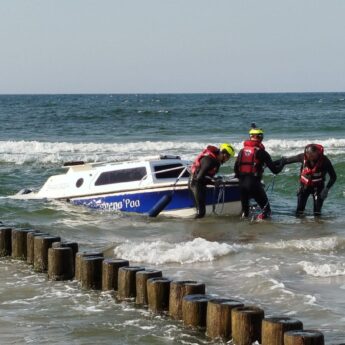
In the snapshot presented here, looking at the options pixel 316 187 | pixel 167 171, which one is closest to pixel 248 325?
pixel 316 187

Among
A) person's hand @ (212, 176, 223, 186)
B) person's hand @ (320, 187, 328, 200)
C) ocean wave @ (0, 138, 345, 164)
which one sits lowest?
ocean wave @ (0, 138, 345, 164)

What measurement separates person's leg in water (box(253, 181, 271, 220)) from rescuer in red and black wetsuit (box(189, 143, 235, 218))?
2.83 ft

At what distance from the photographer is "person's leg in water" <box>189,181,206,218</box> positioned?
1880 centimetres

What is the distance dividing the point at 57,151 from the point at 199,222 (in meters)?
22.4

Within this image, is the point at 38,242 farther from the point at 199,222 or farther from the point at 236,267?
the point at 199,222

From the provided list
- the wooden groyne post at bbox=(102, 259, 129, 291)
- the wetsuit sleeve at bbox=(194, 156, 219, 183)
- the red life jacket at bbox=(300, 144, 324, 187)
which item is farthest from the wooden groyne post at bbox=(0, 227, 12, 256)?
the red life jacket at bbox=(300, 144, 324, 187)

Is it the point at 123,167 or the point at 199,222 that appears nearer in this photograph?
the point at 199,222

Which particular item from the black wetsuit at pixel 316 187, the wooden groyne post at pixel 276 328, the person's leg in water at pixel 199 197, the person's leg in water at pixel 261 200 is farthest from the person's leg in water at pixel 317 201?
the wooden groyne post at pixel 276 328

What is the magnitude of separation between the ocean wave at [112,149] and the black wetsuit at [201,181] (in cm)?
1598

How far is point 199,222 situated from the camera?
18.9m

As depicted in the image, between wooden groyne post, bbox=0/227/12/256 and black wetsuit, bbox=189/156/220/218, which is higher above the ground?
black wetsuit, bbox=189/156/220/218

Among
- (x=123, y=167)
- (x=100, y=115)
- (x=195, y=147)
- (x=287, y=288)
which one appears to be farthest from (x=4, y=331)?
(x=100, y=115)

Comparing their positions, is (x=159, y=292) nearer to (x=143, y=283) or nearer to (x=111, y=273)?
(x=143, y=283)

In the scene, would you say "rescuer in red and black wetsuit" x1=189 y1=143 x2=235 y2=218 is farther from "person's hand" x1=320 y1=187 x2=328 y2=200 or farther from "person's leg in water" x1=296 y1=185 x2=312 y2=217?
"person's hand" x1=320 y1=187 x2=328 y2=200
